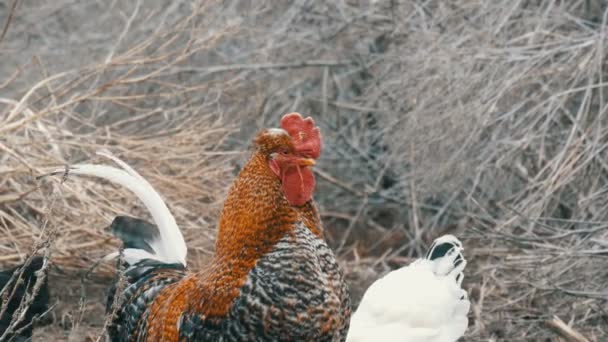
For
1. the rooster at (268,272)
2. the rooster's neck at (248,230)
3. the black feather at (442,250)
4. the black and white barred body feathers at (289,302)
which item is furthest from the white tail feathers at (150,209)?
the black feather at (442,250)

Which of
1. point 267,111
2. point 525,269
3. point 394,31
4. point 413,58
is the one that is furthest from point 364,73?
point 525,269

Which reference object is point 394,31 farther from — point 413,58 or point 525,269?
point 525,269

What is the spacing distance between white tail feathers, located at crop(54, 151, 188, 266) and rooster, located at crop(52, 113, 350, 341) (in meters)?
0.46

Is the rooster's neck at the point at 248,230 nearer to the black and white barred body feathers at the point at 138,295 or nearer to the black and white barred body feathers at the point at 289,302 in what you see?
the black and white barred body feathers at the point at 289,302

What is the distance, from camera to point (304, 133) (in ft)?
13.4

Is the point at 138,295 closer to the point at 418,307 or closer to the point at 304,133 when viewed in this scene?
the point at 304,133

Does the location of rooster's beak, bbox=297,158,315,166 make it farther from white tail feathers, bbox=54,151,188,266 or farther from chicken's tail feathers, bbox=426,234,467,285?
chicken's tail feathers, bbox=426,234,467,285

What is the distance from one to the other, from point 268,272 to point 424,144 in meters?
2.96

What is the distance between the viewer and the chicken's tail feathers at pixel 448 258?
16.9ft

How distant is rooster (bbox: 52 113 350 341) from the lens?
3846mm

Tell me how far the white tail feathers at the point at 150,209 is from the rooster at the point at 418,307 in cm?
94

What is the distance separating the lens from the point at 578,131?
21.6 feet

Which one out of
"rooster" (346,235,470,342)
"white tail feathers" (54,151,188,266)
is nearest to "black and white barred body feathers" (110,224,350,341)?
"white tail feathers" (54,151,188,266)

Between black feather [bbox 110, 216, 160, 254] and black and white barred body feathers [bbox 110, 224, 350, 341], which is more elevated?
black feather [bbox 110, 216, 160, 254]
